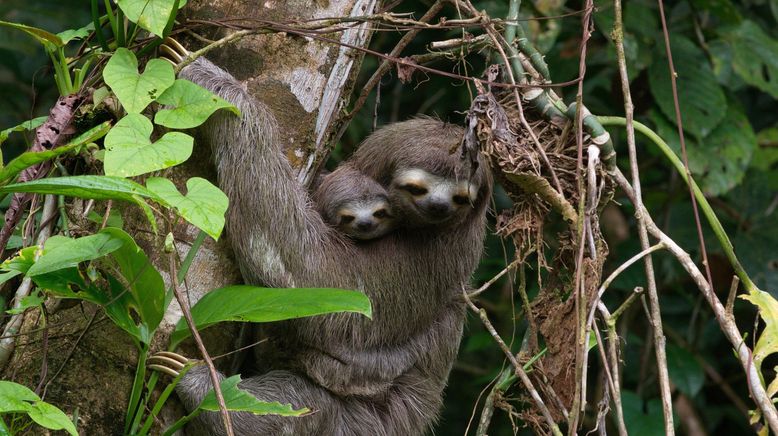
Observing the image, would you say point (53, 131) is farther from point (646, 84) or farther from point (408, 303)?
point (646, 84)

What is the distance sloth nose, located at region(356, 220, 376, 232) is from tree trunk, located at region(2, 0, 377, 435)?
1.37 feet

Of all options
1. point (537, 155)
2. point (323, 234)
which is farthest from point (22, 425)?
point (537, 155)

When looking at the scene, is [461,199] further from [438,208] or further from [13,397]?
[13,397]

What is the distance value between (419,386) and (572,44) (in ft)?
12.8

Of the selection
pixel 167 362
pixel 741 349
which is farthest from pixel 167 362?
pixel 741 349

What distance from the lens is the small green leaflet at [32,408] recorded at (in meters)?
3.08

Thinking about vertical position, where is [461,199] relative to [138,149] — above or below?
below

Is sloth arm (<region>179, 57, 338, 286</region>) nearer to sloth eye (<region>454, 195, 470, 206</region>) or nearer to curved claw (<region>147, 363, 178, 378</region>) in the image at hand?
curved claw (<region>147, 363, 178, 378</region>)

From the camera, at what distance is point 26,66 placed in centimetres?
884

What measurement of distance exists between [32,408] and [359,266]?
2177 millimetres

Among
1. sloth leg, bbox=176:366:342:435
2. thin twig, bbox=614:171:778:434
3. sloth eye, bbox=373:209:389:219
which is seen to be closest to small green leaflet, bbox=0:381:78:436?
sloth leg, bbox=176:366:342:435

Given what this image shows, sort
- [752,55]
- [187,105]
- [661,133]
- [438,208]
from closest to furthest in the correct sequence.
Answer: [187,105] → [438,208] → [661,133] → [752,55]

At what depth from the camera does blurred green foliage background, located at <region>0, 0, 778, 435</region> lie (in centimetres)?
693

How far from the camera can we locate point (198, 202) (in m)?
3.25
